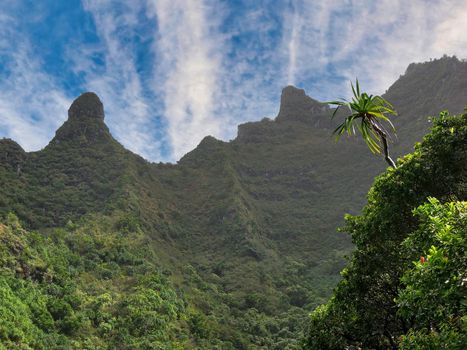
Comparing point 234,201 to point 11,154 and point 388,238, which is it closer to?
point 11,154

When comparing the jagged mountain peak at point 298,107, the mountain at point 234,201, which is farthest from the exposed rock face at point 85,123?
the jagged mountain peak at point 298,107

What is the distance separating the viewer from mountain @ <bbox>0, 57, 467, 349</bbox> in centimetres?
6556

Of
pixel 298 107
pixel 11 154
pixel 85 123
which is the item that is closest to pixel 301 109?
pixel 298 107

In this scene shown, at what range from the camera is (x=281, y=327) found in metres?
59.9

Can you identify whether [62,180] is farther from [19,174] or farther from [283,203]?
[283,203]

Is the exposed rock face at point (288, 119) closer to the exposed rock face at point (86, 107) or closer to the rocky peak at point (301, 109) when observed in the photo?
the rocky peak at point (301, 109)

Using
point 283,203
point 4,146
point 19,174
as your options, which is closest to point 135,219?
point 19,174

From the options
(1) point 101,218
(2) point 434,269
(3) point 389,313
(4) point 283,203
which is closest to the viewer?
(2) point 434,269

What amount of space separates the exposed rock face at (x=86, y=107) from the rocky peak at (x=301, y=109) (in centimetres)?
8263

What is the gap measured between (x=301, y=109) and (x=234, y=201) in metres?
80.7

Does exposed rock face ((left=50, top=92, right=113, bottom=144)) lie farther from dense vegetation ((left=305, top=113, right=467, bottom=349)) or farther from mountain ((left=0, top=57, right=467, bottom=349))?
dense vegetation ((left=305, top=113, right=467, bottom=349))

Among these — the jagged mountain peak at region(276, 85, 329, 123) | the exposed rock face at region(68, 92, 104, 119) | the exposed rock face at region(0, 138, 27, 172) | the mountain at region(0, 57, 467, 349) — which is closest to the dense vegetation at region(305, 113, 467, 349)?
the mountain at region(0, 57, 467, 349)

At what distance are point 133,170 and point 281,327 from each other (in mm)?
59340

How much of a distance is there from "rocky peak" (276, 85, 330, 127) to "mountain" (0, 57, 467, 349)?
85 centimetres
